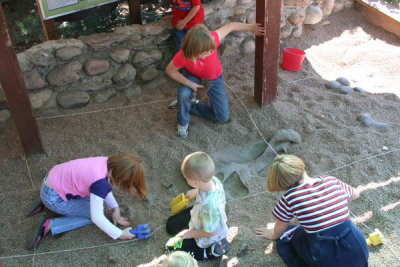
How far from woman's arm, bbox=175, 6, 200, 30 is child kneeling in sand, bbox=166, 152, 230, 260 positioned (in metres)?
1.82

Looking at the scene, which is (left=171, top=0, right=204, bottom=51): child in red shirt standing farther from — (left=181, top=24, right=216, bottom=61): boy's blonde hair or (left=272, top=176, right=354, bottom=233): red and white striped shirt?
(left=272, top=176, right=354, bottom=233): red and white striped shirt

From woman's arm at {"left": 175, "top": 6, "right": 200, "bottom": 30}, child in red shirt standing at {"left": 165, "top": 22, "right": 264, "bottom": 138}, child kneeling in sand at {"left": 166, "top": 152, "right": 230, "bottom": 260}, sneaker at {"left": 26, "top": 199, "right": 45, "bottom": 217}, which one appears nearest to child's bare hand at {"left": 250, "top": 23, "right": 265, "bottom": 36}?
child in red shirt standing at {"left": 165, "top": 22, "right": 264, "bottom": 138}

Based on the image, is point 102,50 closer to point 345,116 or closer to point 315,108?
point 315,108

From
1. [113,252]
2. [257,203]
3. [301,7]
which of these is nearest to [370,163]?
[257,203]

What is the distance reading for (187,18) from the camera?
351 cm

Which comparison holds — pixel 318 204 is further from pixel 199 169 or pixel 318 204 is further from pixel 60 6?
pixel 60 6

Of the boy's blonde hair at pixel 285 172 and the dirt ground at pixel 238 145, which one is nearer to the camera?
the boy's blonde hair at pixel 285 172

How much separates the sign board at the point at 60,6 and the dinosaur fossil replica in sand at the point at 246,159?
6.11 feet

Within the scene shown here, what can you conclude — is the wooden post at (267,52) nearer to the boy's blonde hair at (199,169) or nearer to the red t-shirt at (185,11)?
the red t-shirt at (185,11)

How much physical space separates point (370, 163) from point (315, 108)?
80cm

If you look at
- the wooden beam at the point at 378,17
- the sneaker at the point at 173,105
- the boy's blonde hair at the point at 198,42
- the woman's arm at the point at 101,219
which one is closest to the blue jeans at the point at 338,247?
the woman's arm at the point at 101,219

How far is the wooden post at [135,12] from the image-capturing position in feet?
13.3

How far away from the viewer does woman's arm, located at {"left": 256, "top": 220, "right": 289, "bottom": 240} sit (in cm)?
217

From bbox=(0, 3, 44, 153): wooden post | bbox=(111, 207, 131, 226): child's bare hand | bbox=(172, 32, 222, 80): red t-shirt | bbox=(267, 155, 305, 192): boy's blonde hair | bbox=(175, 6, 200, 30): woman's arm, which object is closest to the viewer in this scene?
bbox=(267, 155, 305, 192): boy's blonde hair
